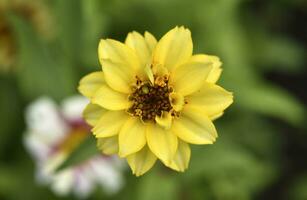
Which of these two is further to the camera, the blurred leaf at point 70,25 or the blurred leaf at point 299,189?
the blurred leaf at point 299,189

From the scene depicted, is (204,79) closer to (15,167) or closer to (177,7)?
(177,7)

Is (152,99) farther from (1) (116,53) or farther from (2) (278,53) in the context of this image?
(2) (278,53)

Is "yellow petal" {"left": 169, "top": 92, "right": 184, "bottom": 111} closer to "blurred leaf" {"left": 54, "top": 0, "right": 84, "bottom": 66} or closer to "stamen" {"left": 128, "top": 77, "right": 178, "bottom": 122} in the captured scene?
"stamen" {"left": 128, "top": 77, "right": 178, "bottom": 122}

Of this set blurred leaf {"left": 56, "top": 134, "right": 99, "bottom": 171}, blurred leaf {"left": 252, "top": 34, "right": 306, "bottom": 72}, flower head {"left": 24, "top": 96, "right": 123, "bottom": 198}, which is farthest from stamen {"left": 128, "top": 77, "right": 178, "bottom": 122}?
blurred leaf {"left": 252, "top": 34, "right": 306, "bottom": 72}

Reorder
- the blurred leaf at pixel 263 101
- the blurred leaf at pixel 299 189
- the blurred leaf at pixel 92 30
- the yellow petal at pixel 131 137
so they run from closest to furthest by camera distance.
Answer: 1. the yellow petal at pixel 131 137
2. the blurred leaf at pixel 92 30
3. the blurred leaf at pixel 263 101
4. the blurred leaf at pixel 299 189

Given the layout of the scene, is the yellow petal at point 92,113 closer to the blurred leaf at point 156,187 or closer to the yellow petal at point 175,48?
the yellow petal at point 175,48

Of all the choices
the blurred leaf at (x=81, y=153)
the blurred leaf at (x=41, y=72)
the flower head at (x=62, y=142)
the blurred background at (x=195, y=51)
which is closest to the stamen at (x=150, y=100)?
the blurred leaf at (x=81, y=153)

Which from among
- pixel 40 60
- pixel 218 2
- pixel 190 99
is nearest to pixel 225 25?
pixel 218 2
